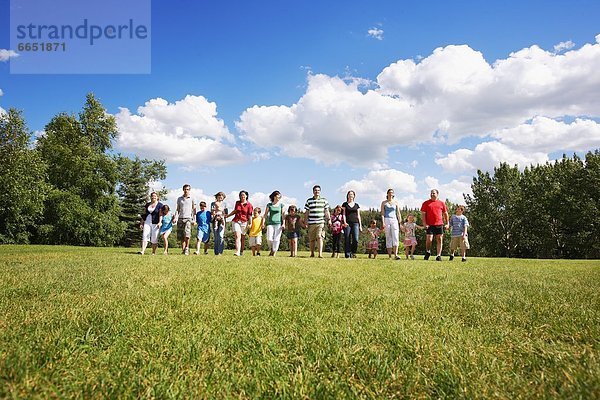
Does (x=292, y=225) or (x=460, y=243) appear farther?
(x=460, y=243)

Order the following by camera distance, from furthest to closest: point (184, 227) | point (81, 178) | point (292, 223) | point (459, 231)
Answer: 1. point (81, 178)
2. point (459, 231)
3. point (292, 223)
4. point (184, 227)

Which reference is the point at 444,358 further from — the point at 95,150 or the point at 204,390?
the point at 95,150

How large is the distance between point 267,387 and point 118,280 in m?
4.35

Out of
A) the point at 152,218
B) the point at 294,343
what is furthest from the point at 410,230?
the point at 294,343

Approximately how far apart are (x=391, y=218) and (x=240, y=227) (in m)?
5.87

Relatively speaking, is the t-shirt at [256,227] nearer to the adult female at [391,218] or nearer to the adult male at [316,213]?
the adult male at [316,213]

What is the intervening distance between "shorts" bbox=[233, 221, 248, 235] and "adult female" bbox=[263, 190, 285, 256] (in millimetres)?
953

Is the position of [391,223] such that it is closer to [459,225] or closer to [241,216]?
[459,225]

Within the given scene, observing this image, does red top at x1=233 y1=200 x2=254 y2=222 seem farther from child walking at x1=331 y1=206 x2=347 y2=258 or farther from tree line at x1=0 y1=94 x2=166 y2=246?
tree line at x1=0 y1=94 x2=166 y2=246

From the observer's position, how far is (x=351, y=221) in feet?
50.4

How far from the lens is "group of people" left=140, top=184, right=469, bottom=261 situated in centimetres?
1426

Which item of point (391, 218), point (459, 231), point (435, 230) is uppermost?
point (391, 218)

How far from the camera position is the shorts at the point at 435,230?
14.3 metres

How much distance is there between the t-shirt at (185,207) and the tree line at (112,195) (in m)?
22.8
